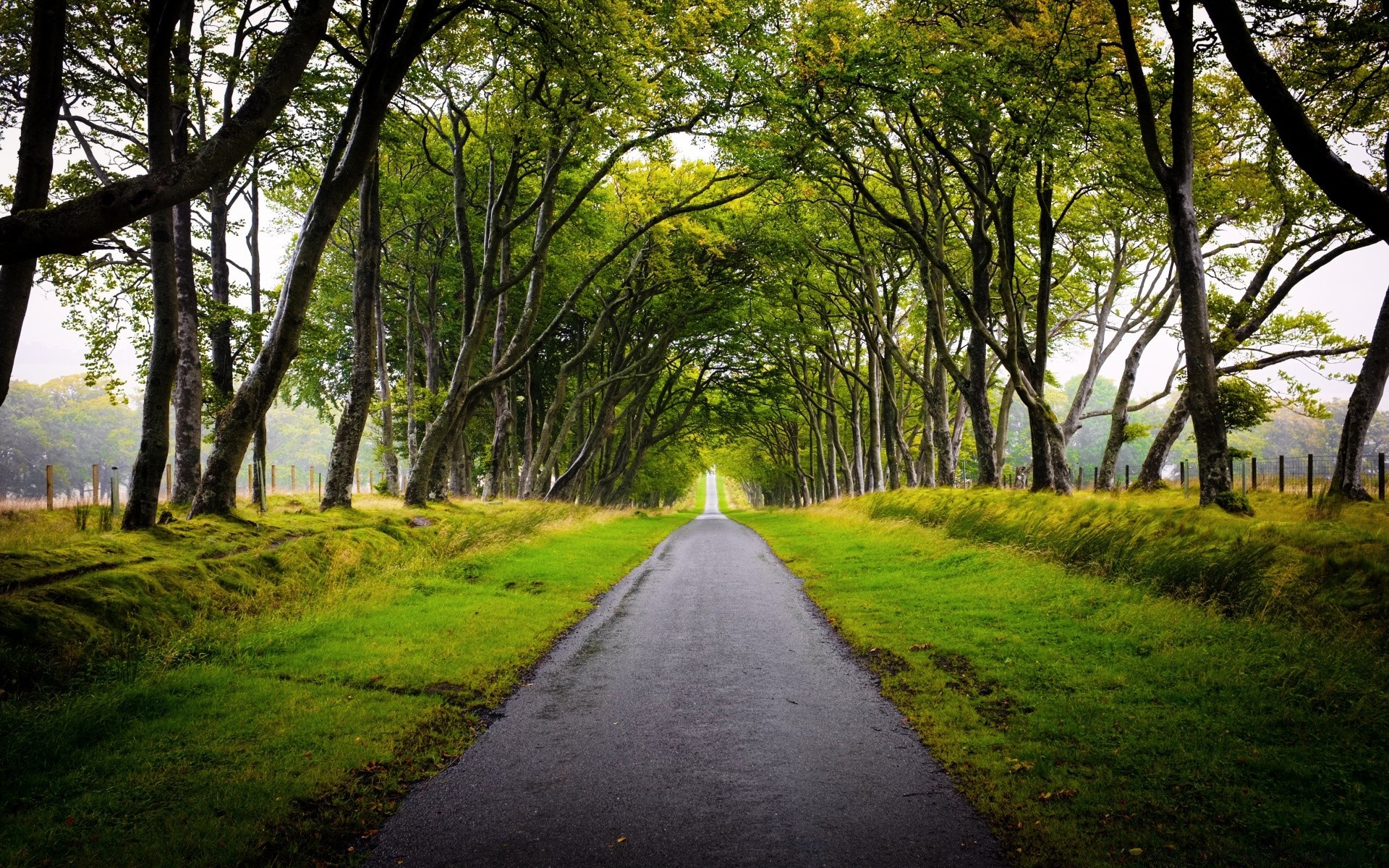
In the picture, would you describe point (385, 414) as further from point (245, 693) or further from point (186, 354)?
point (245, 693)

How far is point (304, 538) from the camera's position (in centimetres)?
1007

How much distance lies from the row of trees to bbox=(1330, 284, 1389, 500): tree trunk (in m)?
0.05

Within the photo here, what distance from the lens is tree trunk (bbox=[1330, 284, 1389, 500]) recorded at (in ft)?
37.3

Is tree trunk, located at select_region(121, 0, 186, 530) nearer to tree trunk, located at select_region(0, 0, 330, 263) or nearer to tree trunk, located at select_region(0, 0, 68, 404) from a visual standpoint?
tree trunk, located at select_region(0, 0, 68, 404)

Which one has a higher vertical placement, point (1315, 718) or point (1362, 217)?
point (1362, 217)

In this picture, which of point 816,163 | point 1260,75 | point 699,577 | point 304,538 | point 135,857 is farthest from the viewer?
point 816,163

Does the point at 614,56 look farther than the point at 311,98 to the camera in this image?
No

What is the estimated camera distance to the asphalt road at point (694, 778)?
361 centimetres

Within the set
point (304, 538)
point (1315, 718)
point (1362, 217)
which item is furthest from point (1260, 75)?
point (304, 538)

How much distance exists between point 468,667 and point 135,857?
132 inches

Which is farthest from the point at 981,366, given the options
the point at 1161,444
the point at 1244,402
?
the point at 1244,402

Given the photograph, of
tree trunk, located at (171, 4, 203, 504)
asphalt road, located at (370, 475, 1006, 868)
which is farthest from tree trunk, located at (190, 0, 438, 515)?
asphalt road, located at (370, 475, 1006, 868)

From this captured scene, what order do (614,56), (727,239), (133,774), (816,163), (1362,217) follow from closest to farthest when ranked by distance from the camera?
(133,774)
(1362,217)
(614,56)
(816,163)
(727,239)

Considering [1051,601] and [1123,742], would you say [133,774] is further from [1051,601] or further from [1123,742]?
[1051,601]
